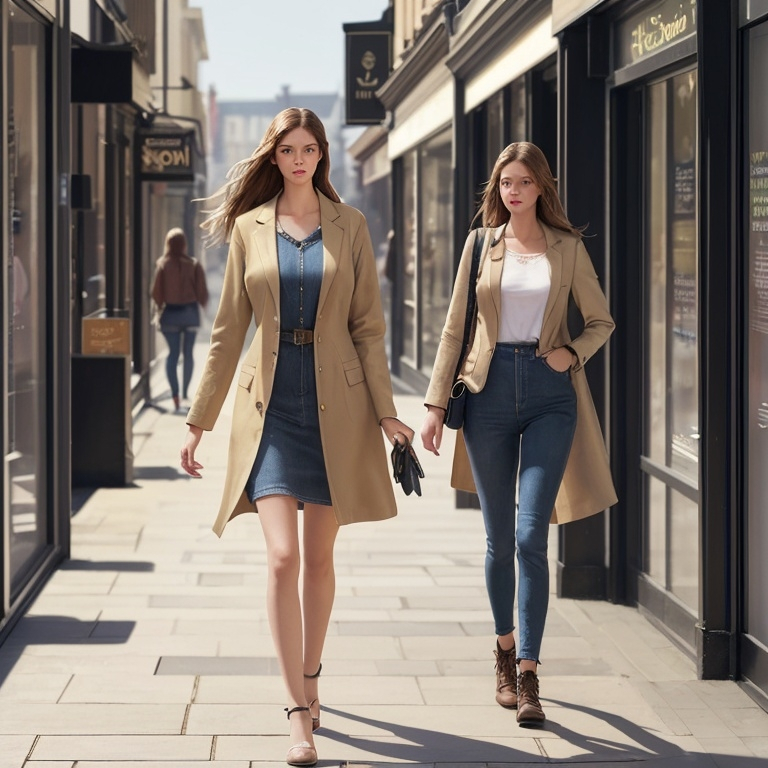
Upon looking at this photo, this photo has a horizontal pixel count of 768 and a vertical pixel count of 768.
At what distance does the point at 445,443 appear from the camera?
1391 cm

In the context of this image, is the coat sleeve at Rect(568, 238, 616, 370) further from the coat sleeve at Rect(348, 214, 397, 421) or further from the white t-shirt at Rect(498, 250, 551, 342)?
the coat sleeve at Rect(348, 214, 397, 421)

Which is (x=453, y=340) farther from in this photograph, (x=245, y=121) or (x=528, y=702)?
(x=245, y=121)

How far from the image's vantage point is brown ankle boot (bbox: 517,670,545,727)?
5203 millimetres

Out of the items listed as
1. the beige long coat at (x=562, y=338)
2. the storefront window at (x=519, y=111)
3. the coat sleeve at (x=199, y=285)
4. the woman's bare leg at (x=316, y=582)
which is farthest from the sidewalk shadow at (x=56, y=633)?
the coat sleeve at (x=199, y=285)

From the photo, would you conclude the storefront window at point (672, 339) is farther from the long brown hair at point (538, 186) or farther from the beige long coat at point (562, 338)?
the long brown hair at point (538, 186)

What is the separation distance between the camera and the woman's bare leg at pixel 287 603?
4.77 m

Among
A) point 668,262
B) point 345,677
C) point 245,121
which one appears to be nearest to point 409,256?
point 668,262

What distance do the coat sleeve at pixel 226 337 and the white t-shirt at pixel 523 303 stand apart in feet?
2.92

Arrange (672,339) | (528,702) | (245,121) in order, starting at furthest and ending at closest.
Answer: (245,121) < (672,339) < (528,702)

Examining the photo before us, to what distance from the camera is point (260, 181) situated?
198 inches

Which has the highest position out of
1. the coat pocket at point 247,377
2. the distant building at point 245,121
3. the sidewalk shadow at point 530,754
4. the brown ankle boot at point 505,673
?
the distant building at point 245,121

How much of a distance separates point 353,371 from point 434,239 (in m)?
13.5

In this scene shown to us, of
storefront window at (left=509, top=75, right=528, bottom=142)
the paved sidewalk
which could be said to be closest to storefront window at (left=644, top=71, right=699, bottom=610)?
the paved sidewalk

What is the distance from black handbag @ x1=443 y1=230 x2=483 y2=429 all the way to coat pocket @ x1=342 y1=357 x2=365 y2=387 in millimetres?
587
